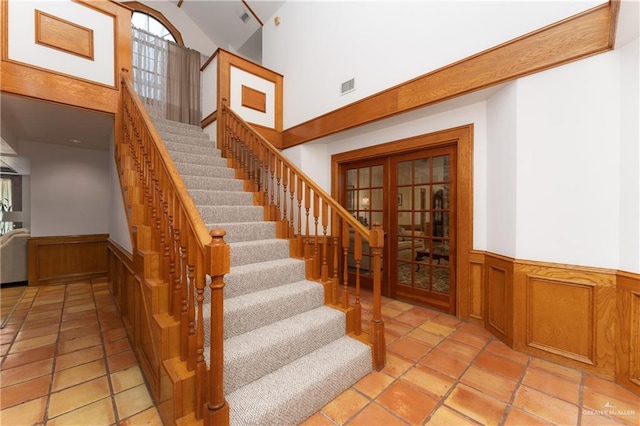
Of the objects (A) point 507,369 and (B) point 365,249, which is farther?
(B) point 365,249

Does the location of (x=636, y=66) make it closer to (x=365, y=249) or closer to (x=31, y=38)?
(x=365, y=249)

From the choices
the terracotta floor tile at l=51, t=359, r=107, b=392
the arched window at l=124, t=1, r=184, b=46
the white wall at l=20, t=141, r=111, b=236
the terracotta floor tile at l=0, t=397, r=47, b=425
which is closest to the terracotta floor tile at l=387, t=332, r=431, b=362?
the terracotta floor tile at l=51, t=359, r=107, b=392

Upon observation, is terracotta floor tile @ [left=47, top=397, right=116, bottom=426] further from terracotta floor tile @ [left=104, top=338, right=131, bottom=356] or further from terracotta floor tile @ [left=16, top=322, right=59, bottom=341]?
terracotta floor tile @ [left=16, top=322, right=59, bottom=341]

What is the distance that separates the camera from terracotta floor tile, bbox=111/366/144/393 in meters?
1.95

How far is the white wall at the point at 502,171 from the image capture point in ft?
8.09

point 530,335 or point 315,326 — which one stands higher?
point 315,326

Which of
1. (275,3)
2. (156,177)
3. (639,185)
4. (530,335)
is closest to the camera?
(639,185)

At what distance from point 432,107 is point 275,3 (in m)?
3.92

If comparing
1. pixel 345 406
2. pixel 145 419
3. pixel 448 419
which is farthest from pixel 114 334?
pixel 448 419

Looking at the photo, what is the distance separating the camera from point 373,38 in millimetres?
3506

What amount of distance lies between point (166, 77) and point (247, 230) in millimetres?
5007

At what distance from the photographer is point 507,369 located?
2172 mm

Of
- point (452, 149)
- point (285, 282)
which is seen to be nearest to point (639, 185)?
point (452, 149)

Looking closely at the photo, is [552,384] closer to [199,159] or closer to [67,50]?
[199,159]
